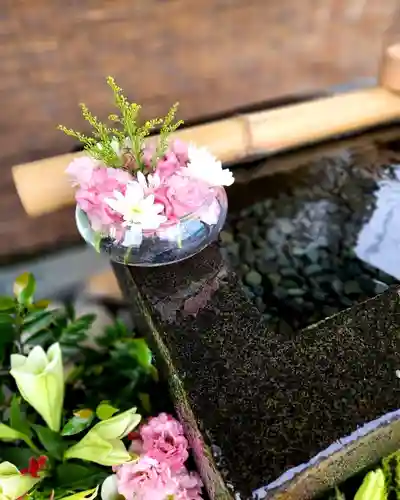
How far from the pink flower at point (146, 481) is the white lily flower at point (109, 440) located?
0.02m

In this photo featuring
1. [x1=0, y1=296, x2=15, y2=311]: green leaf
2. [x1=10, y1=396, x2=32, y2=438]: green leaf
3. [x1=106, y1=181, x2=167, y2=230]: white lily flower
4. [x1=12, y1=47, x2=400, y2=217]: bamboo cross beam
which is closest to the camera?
[x1=106, y1=181, x2=167, y2=230]: white lily flower

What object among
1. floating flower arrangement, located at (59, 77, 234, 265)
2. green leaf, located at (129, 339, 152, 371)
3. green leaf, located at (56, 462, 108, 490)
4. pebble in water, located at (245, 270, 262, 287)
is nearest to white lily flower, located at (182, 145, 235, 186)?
floating flower arrangement, located at (59, 77, 234, 265)

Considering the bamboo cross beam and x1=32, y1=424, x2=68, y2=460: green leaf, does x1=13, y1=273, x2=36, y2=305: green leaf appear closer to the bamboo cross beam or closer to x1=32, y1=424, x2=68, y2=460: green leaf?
the bamboo cross beam

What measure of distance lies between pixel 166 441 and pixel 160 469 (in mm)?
52

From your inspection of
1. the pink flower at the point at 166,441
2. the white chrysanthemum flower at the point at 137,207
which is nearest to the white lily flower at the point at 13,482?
the pink flower at the point at 166,441

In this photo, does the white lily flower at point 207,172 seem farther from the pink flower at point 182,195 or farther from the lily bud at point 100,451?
the lily bud at point 100,451

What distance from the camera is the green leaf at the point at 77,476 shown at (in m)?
0.86

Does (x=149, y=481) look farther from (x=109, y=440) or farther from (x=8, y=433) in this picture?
(x=8, y=433)

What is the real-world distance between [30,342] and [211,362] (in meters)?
0.36

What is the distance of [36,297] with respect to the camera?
1504 millimetres

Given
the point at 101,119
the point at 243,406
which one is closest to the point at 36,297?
the point at 101,119

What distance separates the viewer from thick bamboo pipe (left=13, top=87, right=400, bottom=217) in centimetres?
110

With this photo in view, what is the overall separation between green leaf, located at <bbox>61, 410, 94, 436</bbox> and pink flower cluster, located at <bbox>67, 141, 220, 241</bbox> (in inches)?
10.2

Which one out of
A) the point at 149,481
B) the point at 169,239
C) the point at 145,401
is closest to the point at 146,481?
the point at 149,481
